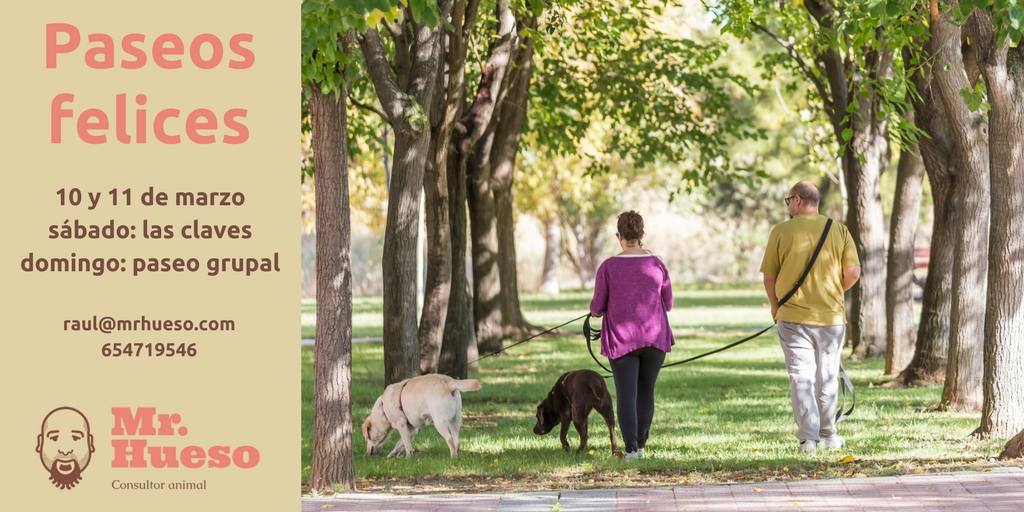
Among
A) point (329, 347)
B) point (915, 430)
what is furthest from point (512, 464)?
point (915, 430)

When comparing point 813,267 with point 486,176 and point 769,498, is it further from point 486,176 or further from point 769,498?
point 486,176

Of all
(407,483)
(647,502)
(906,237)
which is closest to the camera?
(647,502)

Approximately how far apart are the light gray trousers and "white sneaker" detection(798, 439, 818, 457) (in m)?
0.04

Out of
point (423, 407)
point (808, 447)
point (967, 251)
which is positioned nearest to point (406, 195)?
point (423, 407)

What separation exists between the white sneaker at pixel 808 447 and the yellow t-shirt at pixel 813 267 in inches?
35.5

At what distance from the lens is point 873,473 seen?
814 cm

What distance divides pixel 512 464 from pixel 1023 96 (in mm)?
4854

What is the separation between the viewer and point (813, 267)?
8945mm

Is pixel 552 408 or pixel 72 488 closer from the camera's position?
pixel 72 488

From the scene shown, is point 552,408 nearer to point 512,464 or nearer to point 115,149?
point 512,464

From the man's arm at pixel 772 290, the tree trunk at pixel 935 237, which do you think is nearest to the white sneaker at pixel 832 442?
the man's arm at pixel 772 290

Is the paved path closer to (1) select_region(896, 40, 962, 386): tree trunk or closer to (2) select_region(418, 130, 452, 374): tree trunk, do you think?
(1) select_region(896, 40, 962, 386): tree trunk

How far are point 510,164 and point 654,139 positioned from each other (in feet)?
9.34

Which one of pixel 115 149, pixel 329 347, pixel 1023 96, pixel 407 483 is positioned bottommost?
pixel 407 483
